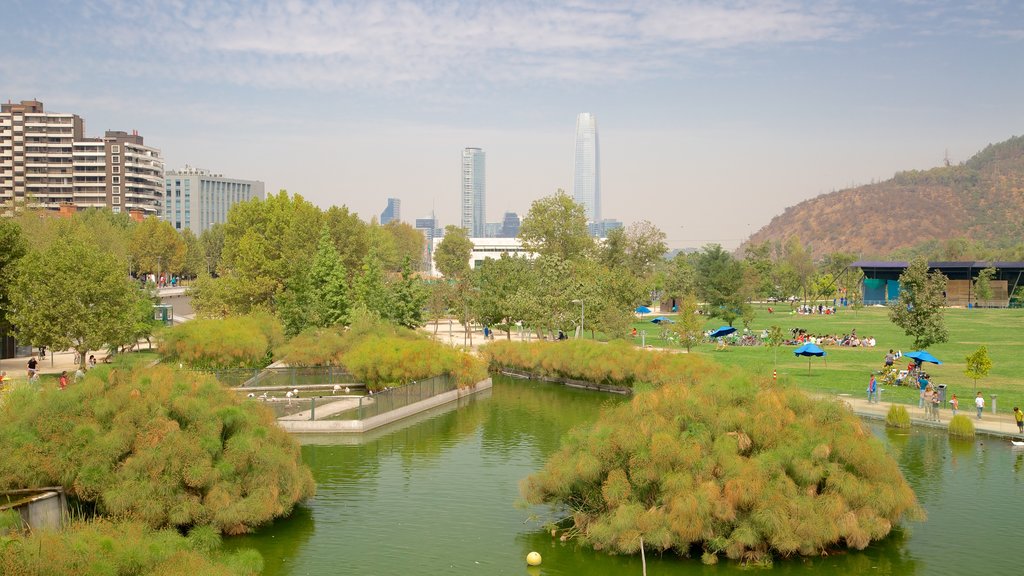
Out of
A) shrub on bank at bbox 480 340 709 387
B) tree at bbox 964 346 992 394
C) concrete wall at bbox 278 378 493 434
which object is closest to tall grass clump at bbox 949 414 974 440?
tree at bbox 964 346 992 394

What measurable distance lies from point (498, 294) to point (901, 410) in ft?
125

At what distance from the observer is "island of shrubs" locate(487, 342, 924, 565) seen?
2181 cm

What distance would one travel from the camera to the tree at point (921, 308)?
4869 cm

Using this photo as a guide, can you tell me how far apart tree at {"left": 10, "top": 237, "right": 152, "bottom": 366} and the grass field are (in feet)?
111

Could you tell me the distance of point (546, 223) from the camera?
109 metres

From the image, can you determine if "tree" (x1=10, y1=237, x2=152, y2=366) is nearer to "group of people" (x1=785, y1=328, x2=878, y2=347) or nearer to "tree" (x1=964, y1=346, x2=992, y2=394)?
"tree" (x1=964, y1=346, x2=992, y2=394)

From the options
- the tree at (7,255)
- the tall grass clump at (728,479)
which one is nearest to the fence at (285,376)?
the tree at (7,255)

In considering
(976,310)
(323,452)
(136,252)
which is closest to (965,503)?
(323,452)

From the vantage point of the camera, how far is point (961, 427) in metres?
34.6

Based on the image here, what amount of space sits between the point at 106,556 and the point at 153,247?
4726 inches

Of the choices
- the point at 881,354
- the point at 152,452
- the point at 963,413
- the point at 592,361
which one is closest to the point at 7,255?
the point at 592,361

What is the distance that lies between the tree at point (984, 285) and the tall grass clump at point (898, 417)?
85171 millimetres

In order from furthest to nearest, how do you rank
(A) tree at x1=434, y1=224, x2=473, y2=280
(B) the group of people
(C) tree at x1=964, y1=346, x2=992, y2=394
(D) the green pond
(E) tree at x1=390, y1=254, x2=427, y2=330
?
(A) tree at x1=434, y1=224, x2=473, y2=280 → (B) the group of people → (E) tree at x1=390, y1=254, x2=427, y2=330 → (C) tree at x1=964, y1=346, x2=992, y2=394 → (D) the green pond

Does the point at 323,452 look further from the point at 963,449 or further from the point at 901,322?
the point at 901,322
